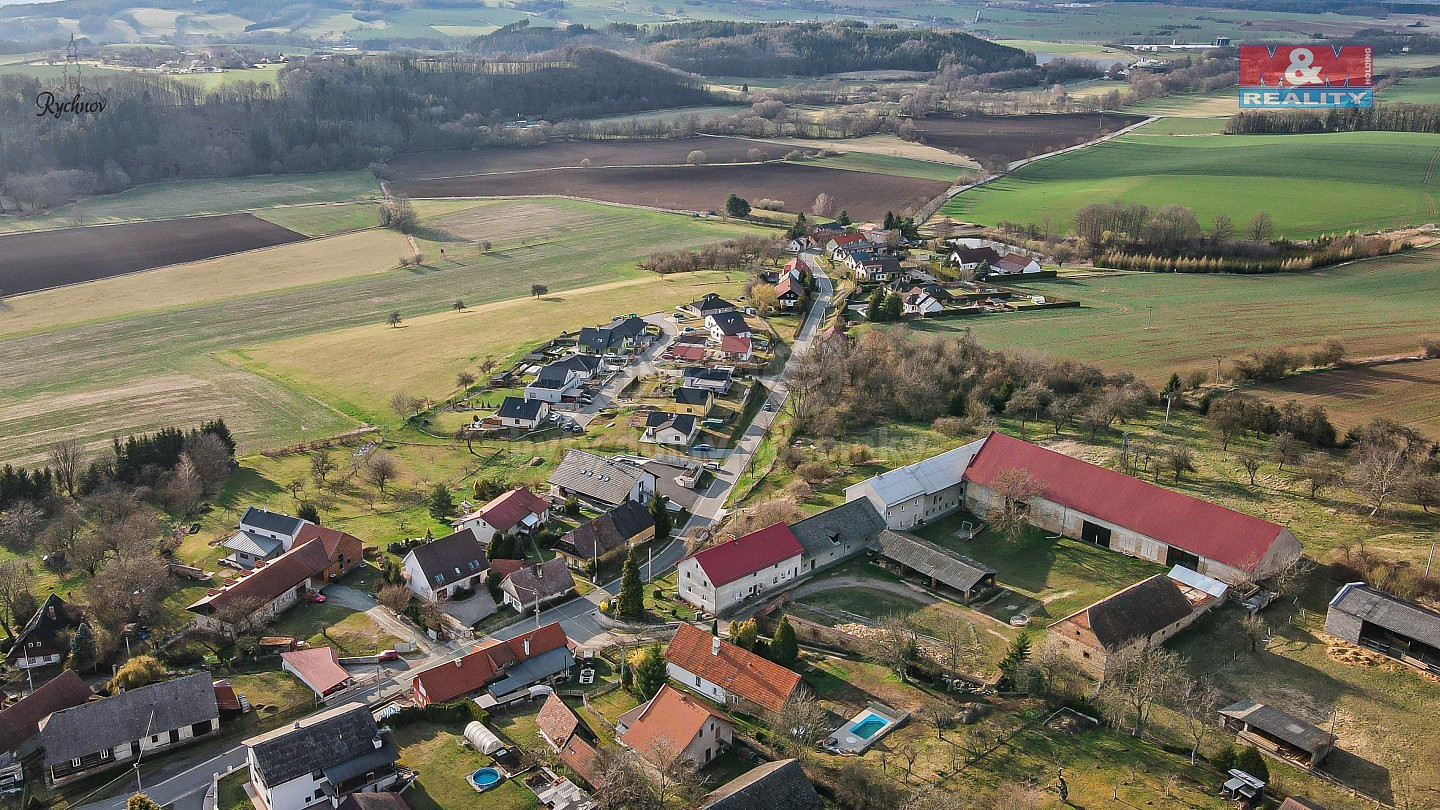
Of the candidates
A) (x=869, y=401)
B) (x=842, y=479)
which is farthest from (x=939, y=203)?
(x=842, y=479)

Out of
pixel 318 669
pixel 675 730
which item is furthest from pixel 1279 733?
pixel 318 669

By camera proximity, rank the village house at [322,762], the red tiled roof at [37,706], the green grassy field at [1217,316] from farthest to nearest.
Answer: the green grassy field at [1217,316] → the red tiled roof at [37,706] → the village house at [322,762]

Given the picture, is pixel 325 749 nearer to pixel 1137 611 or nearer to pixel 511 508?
pixel 511 508

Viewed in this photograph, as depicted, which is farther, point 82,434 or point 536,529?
point 82,434

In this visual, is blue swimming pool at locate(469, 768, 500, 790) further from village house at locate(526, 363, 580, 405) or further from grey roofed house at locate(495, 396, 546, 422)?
village house at locate(526, 363, 580, 405)

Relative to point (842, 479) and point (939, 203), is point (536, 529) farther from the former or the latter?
point (939, 203)

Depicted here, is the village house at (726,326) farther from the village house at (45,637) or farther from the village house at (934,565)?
the village house at (45,637)

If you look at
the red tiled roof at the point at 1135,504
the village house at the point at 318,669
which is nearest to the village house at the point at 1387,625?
the red tiled roof at the point at 1135,504
